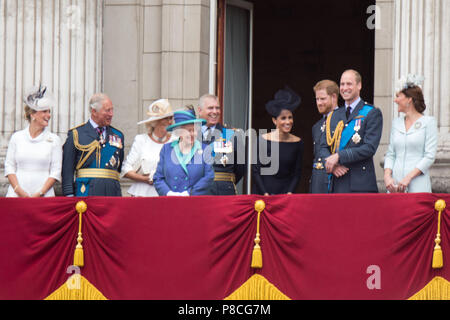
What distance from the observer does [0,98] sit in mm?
12930

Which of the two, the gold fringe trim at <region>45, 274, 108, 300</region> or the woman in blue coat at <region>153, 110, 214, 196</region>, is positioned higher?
the woman in blue coat at <region>153, 110, 214, 196</region>

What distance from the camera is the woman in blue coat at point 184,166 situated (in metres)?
10.2

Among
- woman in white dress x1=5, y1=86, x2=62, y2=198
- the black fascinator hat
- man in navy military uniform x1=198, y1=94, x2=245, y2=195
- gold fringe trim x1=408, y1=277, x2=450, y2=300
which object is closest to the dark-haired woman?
the black fascinator hat

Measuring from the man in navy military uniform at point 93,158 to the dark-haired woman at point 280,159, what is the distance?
1518mm

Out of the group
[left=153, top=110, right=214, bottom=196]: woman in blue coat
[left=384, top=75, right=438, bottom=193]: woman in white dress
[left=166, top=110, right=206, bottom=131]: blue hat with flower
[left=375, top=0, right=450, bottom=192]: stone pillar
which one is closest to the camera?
[left=384, top=75, right=438, bottom=193]: woman in white dress

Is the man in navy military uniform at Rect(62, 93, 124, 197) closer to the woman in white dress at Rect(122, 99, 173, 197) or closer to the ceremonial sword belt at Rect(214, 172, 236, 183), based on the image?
the woman in white dress at Rect(122, 99, 173, 197)

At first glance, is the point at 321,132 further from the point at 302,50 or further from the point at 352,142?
the point at 302,50

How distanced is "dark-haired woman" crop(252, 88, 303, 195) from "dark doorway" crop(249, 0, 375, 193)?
8.15m

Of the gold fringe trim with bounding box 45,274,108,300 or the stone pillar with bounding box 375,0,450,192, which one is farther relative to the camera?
the stone pillar with bounding box 375,0,450,192

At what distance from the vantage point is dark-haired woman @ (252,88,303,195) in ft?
36.2

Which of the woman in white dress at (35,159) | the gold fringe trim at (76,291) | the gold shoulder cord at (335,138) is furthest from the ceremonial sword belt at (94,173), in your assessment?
the gold shoulder cord at (335,138)

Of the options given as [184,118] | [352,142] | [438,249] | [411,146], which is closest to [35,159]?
[184,118]

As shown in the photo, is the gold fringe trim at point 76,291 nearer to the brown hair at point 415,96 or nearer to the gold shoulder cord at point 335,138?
the gold shoulder cord at point 335,138

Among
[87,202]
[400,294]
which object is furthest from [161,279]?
[400,294]
